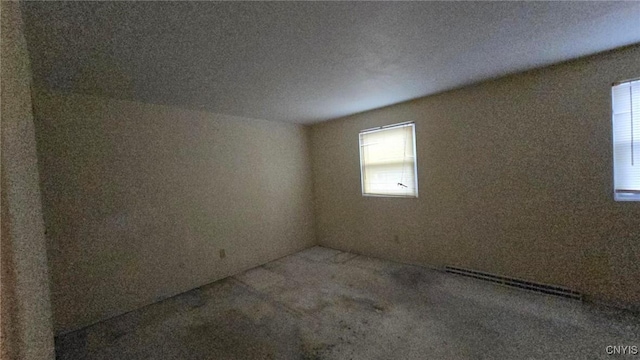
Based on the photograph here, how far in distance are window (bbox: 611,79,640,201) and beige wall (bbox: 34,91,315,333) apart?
3808 mm

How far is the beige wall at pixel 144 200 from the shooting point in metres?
2.23

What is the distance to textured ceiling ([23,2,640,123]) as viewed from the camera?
4.42ft

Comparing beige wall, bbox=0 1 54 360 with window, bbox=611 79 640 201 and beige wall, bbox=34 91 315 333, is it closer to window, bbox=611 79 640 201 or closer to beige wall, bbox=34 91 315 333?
beige wall, bbox=34 91 315 333

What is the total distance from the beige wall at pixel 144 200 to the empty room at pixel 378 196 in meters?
0.02

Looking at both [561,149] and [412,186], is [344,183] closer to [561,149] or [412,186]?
[412,186]

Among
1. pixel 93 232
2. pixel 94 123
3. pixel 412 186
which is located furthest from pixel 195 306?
pixel 412 186

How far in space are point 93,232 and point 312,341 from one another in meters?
2.36

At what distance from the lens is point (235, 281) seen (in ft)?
10.3

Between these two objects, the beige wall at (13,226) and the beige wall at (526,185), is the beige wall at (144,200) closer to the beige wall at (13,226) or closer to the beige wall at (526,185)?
the beige wall at (13,226)

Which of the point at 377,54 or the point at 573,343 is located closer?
the point at 573,343

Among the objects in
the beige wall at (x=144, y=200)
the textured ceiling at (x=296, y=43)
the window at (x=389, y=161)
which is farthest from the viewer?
the window at (x=389, y=161)

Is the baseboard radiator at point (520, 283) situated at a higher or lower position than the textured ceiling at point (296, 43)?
lower

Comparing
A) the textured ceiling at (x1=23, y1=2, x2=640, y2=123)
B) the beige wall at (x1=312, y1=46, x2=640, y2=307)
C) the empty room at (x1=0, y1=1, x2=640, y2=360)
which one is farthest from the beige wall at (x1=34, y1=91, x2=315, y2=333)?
the beige wall at (x1=312, y1=46, x2=640, y2=307)

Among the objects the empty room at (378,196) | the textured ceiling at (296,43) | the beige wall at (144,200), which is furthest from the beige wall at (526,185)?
the beige wall at (144,200)
